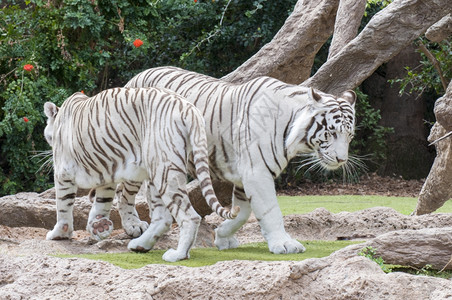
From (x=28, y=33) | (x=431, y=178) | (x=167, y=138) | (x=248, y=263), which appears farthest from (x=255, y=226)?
(x=28, y=33)

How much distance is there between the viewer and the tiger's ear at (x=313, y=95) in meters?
4.94

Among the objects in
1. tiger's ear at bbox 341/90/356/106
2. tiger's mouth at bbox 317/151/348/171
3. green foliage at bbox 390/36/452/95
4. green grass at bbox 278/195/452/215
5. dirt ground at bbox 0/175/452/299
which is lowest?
green grass at bbox 278/195/452/215

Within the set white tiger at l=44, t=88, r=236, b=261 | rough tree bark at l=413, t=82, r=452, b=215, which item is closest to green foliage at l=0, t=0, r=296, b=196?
rough tree bark at l=413, t=82, r=452, b=215

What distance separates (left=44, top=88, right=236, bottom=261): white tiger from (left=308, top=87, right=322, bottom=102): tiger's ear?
2.63 feet

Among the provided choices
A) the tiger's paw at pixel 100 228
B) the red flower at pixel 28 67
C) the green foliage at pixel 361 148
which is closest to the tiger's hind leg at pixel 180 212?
the tiger's paw at pixel 100 228

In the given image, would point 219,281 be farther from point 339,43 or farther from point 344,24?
point 344,24

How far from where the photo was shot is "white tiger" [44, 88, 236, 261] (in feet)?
15.1

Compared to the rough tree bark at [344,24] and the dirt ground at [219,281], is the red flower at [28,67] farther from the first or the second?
the dirt ground at [219,281]

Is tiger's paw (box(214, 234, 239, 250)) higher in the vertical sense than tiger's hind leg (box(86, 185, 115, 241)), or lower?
lower

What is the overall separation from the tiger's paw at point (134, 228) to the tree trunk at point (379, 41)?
1920mm

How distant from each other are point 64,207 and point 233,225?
53.1 inches

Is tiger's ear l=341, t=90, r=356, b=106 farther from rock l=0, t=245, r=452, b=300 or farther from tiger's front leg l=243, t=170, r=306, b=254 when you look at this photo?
rock l=0, t=245, r=452, b=300

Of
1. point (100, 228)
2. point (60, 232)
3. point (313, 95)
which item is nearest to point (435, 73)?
point (313, 95)

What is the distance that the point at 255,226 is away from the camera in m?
7.09
